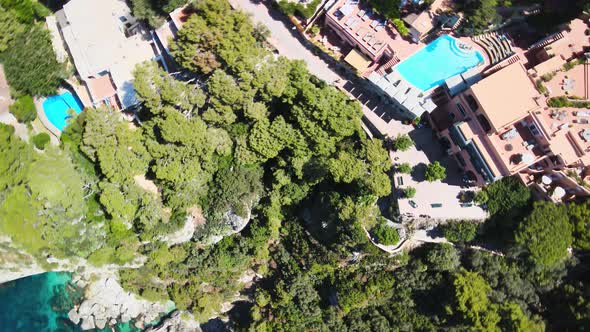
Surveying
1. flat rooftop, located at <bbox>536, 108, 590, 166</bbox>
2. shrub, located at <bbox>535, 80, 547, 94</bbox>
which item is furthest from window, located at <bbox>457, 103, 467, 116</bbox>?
shrub, located at <bbox>535, 80, 547, 94</bbox>

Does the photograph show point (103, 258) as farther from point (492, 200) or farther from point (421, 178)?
point (492, 200)

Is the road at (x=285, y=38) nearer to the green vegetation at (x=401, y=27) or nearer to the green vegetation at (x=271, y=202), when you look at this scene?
Answer: the green vegetation at (x=271, y=202)

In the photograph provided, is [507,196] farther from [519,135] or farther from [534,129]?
[534,129]

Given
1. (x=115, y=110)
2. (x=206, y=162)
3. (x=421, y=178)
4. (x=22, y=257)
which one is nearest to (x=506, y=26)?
(x=421, y=178)

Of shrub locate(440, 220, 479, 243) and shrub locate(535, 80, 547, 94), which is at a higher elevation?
shrub locate(535, 80, 547, 94)

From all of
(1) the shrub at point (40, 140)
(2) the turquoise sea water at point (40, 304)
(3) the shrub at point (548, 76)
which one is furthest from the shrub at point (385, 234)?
(2) the turquoise sea water at point (40, 304)

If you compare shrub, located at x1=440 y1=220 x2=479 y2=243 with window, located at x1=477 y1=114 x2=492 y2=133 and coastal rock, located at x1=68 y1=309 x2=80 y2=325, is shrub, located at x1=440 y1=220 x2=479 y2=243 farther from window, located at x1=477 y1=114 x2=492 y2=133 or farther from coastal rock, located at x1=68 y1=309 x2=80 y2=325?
coastal rock, located at x1=68 y1=309 x2=80 y2=325
